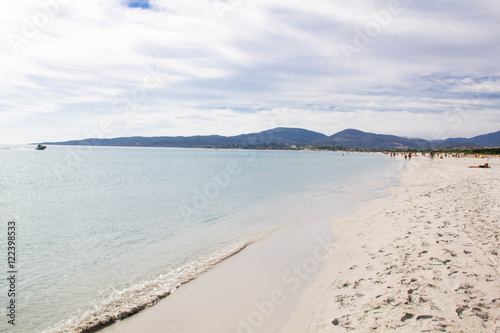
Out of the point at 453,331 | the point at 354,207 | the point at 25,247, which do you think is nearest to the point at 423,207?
the point at 354,207

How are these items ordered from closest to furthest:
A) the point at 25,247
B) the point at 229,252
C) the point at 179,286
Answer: the point at 179,286 → the point at 229,252 → the point at 25,247

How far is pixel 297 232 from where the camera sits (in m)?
13.4

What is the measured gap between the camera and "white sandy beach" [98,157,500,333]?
16.7 ft

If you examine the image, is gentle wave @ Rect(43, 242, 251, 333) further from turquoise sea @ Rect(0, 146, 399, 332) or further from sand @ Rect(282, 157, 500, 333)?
sand @ Rect(282, 157, 500, 333)

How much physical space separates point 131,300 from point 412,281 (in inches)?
267

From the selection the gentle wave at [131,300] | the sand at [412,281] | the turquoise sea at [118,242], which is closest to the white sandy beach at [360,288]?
the sand at [412,281]

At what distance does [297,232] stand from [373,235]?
3496mm

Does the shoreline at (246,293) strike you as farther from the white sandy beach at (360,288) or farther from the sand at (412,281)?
the sand at (412,281)

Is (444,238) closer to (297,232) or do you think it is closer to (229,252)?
(297,232)

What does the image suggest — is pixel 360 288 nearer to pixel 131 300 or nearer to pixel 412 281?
pixel 412 281

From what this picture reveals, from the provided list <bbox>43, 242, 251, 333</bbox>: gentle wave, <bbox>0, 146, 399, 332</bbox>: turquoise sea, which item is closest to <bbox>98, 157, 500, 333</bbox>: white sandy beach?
<bbox>43, 242, 251, 333</bbox>: gentle wave

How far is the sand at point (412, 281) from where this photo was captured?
4.88 metres

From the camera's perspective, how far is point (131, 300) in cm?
734

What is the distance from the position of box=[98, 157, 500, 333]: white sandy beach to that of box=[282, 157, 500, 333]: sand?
0.06 feet
